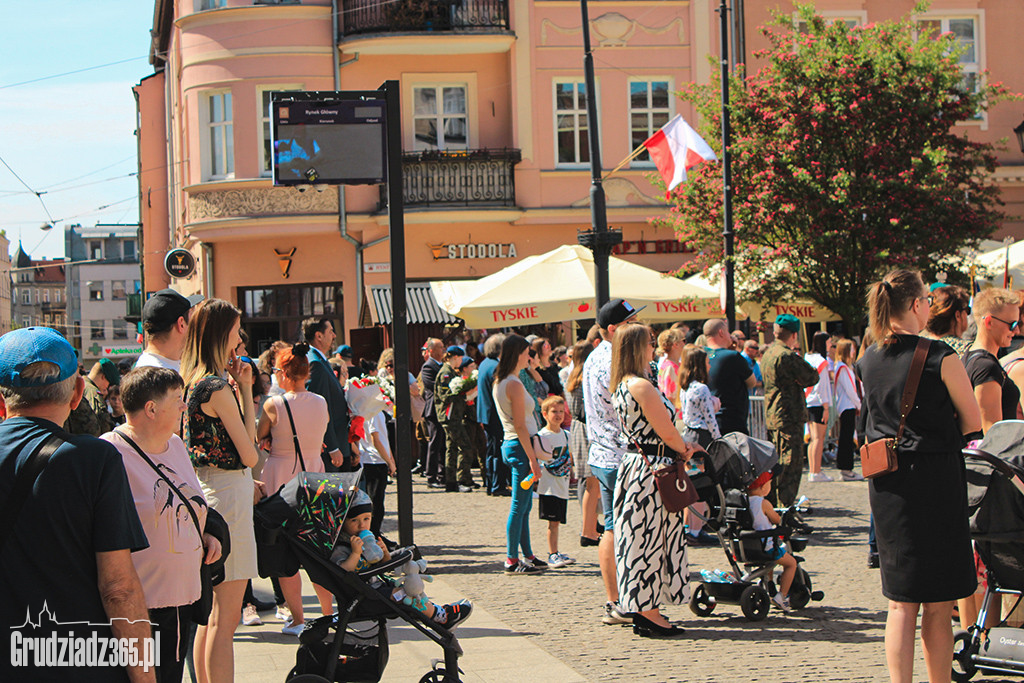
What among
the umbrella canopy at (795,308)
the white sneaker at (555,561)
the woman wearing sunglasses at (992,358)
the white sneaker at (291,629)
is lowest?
the white sneaker at (555,561)

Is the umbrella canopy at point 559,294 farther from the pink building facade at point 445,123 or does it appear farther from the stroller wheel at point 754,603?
the stroller wheel at point 754,603

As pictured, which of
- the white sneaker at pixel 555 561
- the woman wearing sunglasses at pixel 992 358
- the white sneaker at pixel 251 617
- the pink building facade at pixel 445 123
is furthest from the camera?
the pink building facade at pixel 445 123

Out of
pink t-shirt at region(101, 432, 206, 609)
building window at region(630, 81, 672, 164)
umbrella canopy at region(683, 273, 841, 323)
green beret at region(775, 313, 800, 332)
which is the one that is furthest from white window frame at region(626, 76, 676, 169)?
pink t-shirt at region(101, 432, 206, 609)

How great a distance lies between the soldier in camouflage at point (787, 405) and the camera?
10.5 meters

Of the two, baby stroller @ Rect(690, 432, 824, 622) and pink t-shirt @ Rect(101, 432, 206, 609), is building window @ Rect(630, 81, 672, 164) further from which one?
pink t-shirt @ Rect(101, 432, 206, 609)

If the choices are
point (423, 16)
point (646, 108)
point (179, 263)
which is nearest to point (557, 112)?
point (646, 108)

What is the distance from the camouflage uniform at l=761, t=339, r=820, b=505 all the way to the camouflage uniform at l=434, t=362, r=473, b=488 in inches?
197

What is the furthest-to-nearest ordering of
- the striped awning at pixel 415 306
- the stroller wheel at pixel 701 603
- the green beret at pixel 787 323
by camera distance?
1. the striped awning at pixel 415 306
2. the green beret at pixel 787 323
3. the stroller wheel at pixel 701 603

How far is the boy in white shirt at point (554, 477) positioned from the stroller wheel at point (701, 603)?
1988 millimetres

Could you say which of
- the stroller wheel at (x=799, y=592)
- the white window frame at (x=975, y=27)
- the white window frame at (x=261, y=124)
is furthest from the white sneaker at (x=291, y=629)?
the white window frame at (x=975, y=27)

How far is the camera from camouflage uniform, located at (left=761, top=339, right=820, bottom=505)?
10.5m

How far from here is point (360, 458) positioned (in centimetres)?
941

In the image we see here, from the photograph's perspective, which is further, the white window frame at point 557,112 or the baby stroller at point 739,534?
the white window frame at point 557,112

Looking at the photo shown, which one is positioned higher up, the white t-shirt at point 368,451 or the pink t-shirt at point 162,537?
the pink t-shirt at point 162,537
